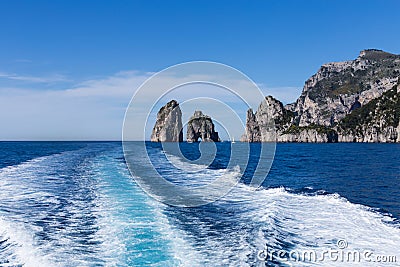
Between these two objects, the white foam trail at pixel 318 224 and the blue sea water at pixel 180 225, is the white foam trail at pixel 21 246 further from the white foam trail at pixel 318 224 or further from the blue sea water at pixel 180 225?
the white foam trail at pixel 318 224

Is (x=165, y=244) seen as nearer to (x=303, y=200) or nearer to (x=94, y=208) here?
(x=94, y=208)

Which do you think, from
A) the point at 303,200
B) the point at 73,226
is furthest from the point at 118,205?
the point at 303,200

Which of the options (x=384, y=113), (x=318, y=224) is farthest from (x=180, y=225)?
(x=384, y=113)

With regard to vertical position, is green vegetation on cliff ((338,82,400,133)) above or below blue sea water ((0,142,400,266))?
above

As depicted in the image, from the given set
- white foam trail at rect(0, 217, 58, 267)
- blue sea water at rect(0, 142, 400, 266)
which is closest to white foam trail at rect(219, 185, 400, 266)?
blue sea water at rect(0, 142, 400, 266)

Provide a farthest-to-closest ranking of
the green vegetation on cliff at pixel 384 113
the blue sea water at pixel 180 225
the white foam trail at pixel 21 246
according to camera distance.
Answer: the green vegetation on cliff at pixel 384 113 → the blue sea water at pixel 180 225 → the white foam trail at pixel 21 246

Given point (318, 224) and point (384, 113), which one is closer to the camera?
point (318, 224)

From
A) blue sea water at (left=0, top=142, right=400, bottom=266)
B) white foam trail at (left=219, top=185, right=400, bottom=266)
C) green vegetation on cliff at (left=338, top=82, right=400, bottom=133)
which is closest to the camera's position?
blue sea water at (left=0, top=142, right=400, bottom=266)

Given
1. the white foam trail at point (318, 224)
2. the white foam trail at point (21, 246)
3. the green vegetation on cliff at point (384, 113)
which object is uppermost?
the green vegetation on cliff at point (384, 113)

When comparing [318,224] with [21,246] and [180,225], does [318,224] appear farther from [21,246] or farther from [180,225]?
[21,246]

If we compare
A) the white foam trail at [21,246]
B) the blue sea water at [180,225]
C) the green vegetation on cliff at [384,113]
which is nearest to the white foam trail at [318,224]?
the blue sea water at [180,225]

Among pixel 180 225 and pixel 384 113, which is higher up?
pixel 384 113

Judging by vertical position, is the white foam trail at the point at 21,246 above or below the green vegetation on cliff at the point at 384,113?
below

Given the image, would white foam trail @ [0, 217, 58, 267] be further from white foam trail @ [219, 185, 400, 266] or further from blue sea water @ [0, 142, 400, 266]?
white foam trail @ [219, 185, 400, 266]
